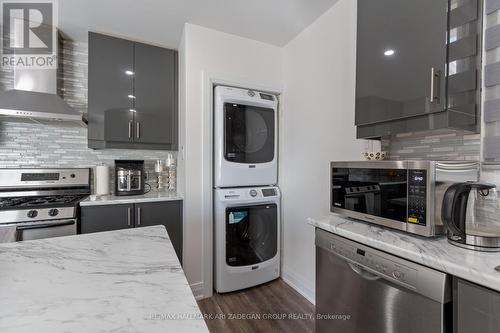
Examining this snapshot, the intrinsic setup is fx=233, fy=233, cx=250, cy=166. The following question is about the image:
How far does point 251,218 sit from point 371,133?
133cm

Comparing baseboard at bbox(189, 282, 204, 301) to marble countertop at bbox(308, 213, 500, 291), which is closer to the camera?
marble countertop at bbox(308, 213, 500, 291)

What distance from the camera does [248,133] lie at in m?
2.25

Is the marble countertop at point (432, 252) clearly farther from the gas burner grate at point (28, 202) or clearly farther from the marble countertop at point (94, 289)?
the gas burner grate at point (28, 202)

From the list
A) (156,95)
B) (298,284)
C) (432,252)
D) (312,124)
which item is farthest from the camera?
(156,95)

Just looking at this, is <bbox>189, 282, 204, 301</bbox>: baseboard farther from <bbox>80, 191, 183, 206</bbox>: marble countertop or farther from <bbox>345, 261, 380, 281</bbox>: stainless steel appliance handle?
<bbox>345, 261, 380, 281</bbox>: stainless steel appliance handle

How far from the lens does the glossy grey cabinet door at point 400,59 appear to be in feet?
3.29

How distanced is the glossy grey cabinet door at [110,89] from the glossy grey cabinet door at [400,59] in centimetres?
210

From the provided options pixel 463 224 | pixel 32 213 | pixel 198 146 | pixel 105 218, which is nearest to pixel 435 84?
pixel 463 224

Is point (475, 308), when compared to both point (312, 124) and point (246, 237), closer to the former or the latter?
point (312, 124)

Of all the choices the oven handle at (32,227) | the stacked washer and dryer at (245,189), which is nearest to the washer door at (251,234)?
the stacked washer and dryer at (245,189)

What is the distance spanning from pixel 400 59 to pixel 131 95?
2.28m

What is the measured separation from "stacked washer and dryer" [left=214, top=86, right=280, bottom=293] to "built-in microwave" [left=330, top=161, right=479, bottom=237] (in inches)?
40.2

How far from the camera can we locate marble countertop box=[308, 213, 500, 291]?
0.71 meters

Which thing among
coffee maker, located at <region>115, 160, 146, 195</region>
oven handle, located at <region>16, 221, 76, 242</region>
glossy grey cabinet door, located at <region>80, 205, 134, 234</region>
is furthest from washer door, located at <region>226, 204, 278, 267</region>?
oven handle, located at <region>16, 221, 76, 242</region>
